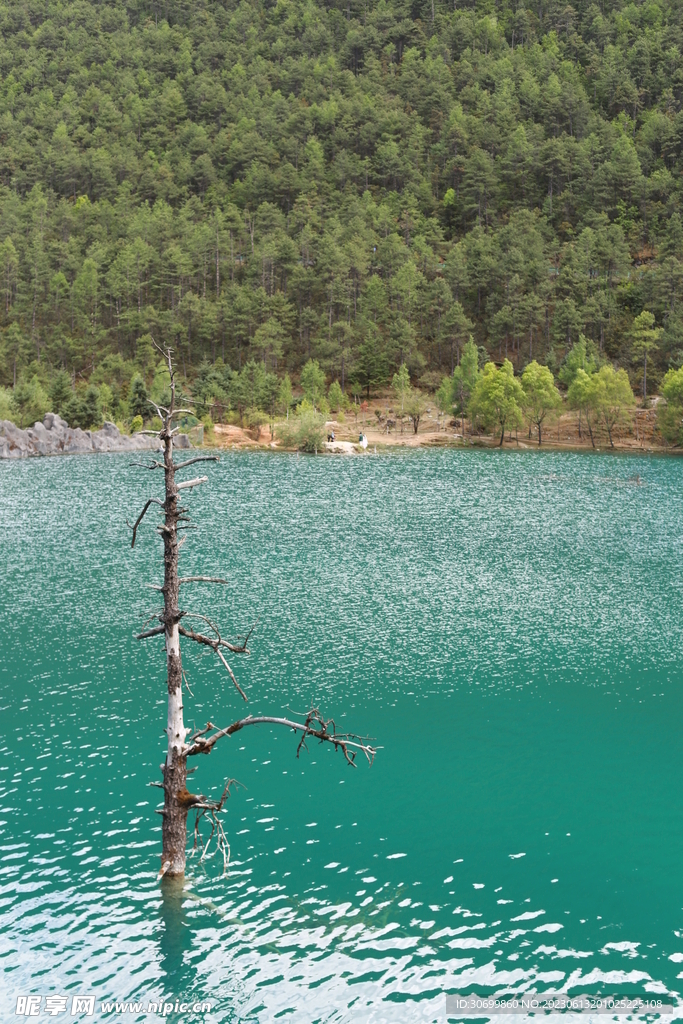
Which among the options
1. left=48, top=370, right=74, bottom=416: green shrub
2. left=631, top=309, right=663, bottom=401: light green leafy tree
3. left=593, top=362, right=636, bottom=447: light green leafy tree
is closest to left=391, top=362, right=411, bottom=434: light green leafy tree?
left=593, top=362, right=636, bottom=447: light green leafy tree

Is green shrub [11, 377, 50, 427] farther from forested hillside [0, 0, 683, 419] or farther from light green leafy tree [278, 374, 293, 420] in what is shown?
light green leafy tree [278, 374, 293, 420]

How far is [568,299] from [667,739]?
134988 millimetres

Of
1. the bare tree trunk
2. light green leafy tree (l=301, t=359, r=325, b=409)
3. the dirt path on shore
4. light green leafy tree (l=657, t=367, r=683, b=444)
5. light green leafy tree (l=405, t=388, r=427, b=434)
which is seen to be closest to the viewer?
the bare tree trunk

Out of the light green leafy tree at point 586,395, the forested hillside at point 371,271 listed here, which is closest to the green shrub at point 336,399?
the forested hillside at point 371,271

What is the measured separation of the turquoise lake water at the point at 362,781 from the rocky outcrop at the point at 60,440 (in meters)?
60.0

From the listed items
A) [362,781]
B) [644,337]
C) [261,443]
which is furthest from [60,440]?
[362,781]

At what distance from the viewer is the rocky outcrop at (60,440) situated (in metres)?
118

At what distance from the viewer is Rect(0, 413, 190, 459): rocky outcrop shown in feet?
388

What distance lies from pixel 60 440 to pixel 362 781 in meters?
105

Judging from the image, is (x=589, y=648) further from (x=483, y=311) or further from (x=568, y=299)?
(x=483, y=311)

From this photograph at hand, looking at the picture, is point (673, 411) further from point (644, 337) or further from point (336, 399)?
point (336, 399)

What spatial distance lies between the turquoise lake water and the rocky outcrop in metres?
60.0

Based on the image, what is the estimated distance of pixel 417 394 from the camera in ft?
468

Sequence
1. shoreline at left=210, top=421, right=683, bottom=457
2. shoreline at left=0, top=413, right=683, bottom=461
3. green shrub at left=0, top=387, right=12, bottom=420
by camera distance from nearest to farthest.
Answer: shoreline at left=0, top=413, right=683, bottom=461, shoreline at left=210, top=421, right=683, bottom=457, green shrub at left=0, top=387, right=12, bottom=420
